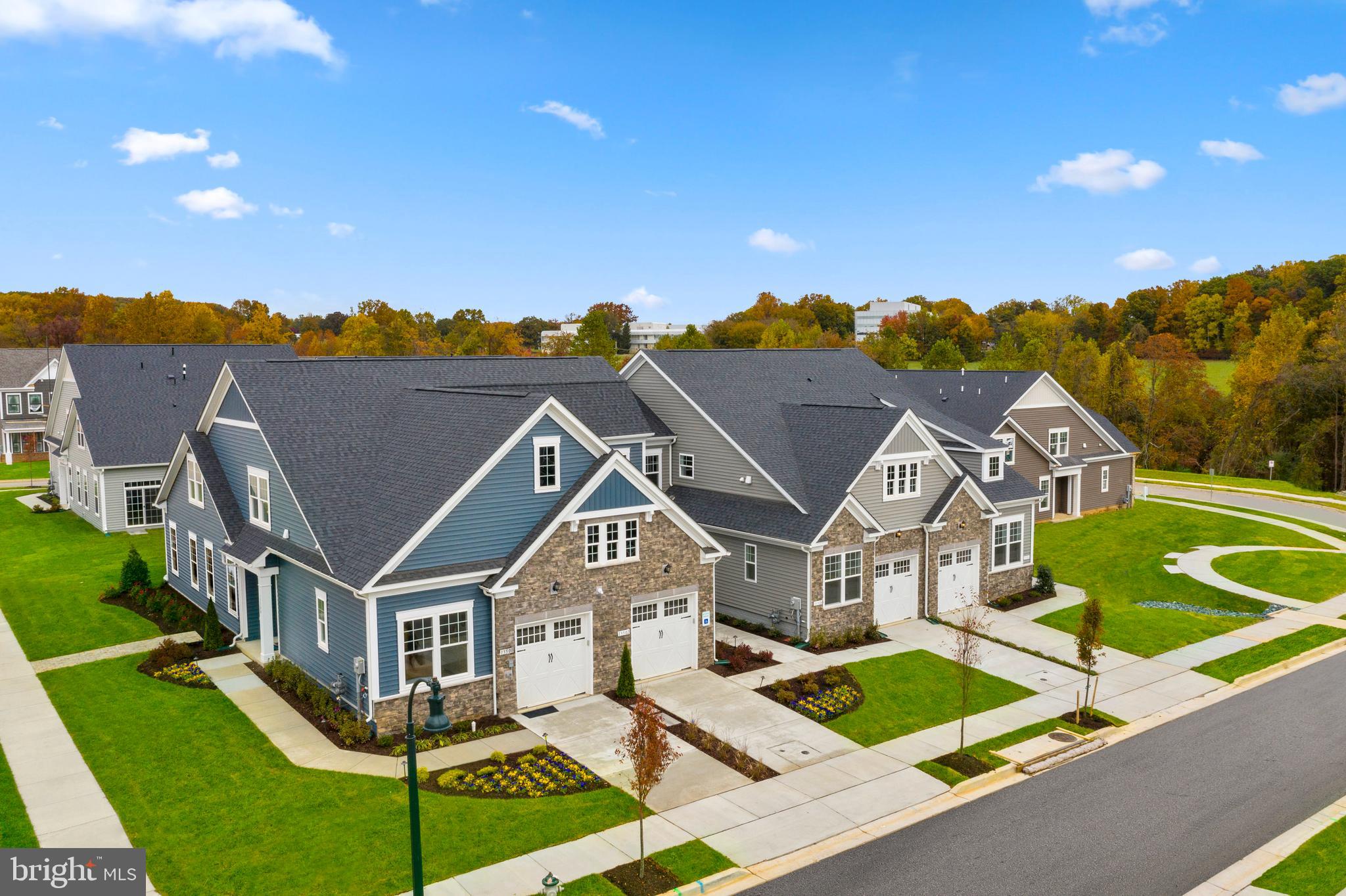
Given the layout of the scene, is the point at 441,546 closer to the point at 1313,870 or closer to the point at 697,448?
the point at 697,448

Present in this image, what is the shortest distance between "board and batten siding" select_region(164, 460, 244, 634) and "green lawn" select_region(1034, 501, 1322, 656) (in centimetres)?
2582

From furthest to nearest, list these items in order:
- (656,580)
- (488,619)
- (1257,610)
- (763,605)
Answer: (1257,610) < (763,605) < (656,580) < (488,619)

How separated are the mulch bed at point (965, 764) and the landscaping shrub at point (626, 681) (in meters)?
7.19

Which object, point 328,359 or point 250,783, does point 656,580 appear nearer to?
point 250,783

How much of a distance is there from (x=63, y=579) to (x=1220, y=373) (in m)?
102

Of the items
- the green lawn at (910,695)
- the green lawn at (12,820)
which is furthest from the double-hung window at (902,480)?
the green lawn at (12,820)

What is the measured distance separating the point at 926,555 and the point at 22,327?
113 metres

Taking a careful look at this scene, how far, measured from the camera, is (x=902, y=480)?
97.3 feet

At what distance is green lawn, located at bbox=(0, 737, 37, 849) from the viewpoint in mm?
15188

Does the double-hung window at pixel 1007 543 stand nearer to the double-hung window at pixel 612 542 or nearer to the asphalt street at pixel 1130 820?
the asphalt street at pixel 1130 820

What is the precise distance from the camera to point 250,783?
1755 cm

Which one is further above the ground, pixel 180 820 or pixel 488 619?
pixel 488 619

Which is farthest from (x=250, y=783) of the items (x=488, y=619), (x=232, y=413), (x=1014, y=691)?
(x=1014, y=691)

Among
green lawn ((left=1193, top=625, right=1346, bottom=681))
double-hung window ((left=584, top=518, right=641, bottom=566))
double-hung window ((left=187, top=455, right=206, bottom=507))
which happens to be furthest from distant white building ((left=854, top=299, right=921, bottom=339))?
double-hung window ((left=584, top=518, right=641, bottom=566))
